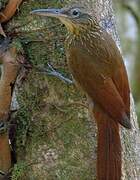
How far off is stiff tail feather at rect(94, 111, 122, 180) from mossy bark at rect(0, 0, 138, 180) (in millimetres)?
75

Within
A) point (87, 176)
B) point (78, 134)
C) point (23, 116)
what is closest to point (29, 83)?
point (23, 116)

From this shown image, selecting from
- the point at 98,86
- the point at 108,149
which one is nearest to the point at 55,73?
the point at 98,86

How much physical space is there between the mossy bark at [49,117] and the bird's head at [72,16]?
0.03m

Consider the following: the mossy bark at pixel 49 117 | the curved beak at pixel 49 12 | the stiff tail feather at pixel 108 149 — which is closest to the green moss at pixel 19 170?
the mossy bark at pixel 49 117

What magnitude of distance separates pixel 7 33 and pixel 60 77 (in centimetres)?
20

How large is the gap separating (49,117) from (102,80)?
0.18 metres

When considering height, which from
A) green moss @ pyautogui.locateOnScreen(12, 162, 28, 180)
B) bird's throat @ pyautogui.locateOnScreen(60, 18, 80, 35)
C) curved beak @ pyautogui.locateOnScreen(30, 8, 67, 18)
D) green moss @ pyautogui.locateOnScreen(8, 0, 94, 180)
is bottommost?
green moss @ pyautogui.locateOnScreen(12, 162, 28, 180)

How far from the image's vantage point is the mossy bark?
5.16ft

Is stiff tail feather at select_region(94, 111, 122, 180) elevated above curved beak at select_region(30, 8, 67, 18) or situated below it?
below

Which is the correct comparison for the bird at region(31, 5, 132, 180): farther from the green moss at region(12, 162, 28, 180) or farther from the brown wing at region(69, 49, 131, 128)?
the green moss at region(12, 162, 28, 180)

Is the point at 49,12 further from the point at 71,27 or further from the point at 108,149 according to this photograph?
the point at 108,149

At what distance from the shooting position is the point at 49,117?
5.26 feet

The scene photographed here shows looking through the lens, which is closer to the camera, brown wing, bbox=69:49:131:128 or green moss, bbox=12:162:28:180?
brown wing, bbox=69:49:131:128

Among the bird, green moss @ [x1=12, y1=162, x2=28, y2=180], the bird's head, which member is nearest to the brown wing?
the bird
